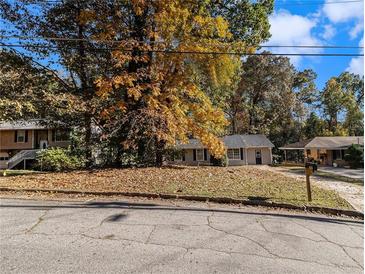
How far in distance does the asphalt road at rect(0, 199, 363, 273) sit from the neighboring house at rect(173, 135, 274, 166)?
30264 mm

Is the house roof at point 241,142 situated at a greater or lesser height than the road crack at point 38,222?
greater

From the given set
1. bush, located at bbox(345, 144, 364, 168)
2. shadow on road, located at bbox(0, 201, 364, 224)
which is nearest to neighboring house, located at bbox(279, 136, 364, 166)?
bush, located at bbox(345, 144, 364, 168)

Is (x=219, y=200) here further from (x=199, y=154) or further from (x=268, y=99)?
(x=268, y=99)

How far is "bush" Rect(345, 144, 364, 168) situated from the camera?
32438 millimetres

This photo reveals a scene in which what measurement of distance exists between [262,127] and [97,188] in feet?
126

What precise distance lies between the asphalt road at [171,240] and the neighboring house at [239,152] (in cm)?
3026

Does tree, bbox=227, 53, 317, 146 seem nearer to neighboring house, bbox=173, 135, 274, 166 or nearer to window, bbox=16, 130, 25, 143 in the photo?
neighboring house, bbox=173, 135, 274, 166

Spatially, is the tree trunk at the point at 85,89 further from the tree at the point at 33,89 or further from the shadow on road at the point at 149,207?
the shadow on road at the point at 149,207

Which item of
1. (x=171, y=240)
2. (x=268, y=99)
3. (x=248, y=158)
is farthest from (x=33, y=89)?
(x=268, y=99)

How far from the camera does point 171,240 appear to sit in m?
5.35

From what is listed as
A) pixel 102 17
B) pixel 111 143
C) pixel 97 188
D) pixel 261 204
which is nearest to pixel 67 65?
pixel 102 17

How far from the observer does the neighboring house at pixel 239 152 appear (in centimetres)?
3803

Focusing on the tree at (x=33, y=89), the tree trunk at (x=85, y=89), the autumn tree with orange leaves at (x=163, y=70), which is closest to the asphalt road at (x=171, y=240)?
the tree at (x=33, y=89)

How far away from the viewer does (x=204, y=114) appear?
1688 centimetres
